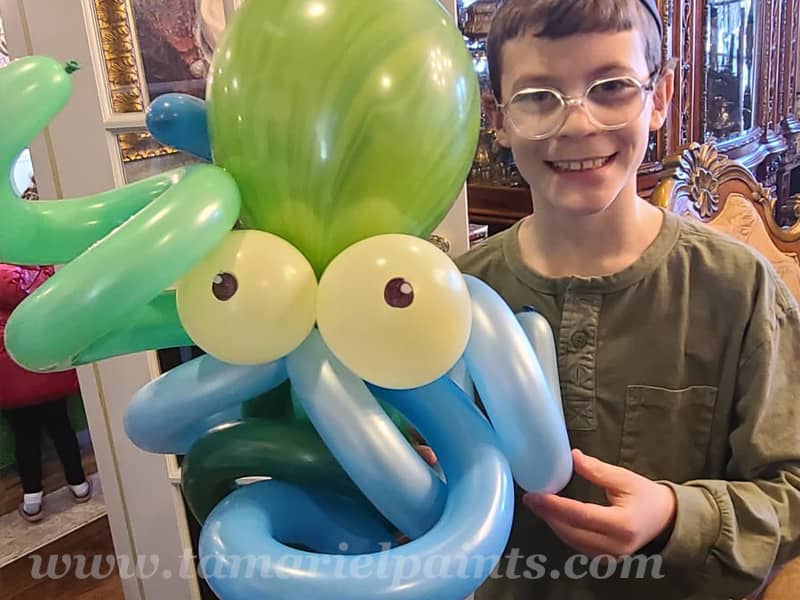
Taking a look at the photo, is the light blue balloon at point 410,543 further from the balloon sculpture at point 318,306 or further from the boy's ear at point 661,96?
the boy's ear at point 661,96

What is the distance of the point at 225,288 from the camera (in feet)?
1.77

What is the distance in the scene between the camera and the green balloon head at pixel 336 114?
1.77 feet

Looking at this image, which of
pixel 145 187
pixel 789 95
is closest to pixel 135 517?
pixel 145 187

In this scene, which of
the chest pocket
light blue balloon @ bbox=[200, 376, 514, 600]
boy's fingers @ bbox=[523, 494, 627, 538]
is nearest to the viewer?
light blue balloon @ bbox=[200, 376, 514, 600]

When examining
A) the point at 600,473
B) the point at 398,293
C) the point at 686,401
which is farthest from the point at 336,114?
the point at 686,401

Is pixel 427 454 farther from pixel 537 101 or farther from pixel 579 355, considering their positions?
pixel 537 101

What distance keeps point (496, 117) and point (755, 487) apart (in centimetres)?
43

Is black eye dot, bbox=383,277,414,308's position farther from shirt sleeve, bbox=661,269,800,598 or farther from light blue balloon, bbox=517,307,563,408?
shirt sleeve, bbox=661,269,800,598

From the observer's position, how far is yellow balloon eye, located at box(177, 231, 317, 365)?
0.53 metres

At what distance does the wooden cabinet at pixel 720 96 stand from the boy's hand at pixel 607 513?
905 mm

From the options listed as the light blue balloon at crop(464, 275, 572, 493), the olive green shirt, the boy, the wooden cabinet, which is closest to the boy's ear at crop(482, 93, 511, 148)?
the boy

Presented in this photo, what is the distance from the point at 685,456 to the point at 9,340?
608mm

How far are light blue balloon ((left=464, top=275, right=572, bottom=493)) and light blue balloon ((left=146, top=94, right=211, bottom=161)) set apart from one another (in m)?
0.28

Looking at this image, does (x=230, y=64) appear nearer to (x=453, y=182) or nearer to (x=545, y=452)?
(x=453, y=182)
